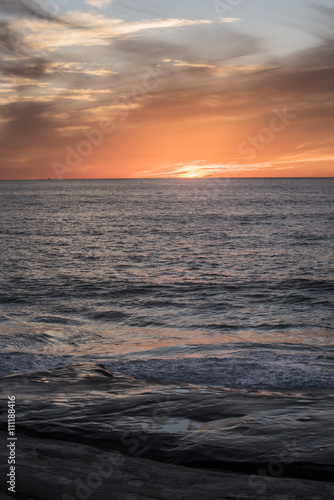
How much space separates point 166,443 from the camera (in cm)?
511

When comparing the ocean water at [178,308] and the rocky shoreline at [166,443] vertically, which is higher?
the rocky shoreline at [166,443]

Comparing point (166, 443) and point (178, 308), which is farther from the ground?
point (166, 443)

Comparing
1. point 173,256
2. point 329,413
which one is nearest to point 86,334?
point 329,413

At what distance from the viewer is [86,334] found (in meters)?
13.5

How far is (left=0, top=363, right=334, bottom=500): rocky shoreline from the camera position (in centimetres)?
410

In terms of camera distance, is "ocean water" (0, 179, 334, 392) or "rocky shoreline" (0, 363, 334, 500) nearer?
"rocky shoreline" (0, 363, 334, 500)

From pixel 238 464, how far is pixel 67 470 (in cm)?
168

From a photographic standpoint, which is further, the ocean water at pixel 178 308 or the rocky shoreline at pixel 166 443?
the ocean water at pixel 178 308

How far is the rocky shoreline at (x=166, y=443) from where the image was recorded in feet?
13.4

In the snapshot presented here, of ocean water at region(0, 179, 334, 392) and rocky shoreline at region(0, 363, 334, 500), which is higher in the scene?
rocky shoreline at region(0, 363, 334, 500)

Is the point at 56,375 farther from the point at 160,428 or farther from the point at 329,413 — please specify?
the point at 329,413

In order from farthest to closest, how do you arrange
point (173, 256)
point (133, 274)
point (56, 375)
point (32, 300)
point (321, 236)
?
1. point (321, 236)
2. point (173, 256)
3. point (133, 274)
4. point (32, 300)
5. point (56, 375)

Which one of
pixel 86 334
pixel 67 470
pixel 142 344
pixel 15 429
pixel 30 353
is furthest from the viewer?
pixel 86 334

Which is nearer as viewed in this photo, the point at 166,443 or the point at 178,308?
the point at 166,443
